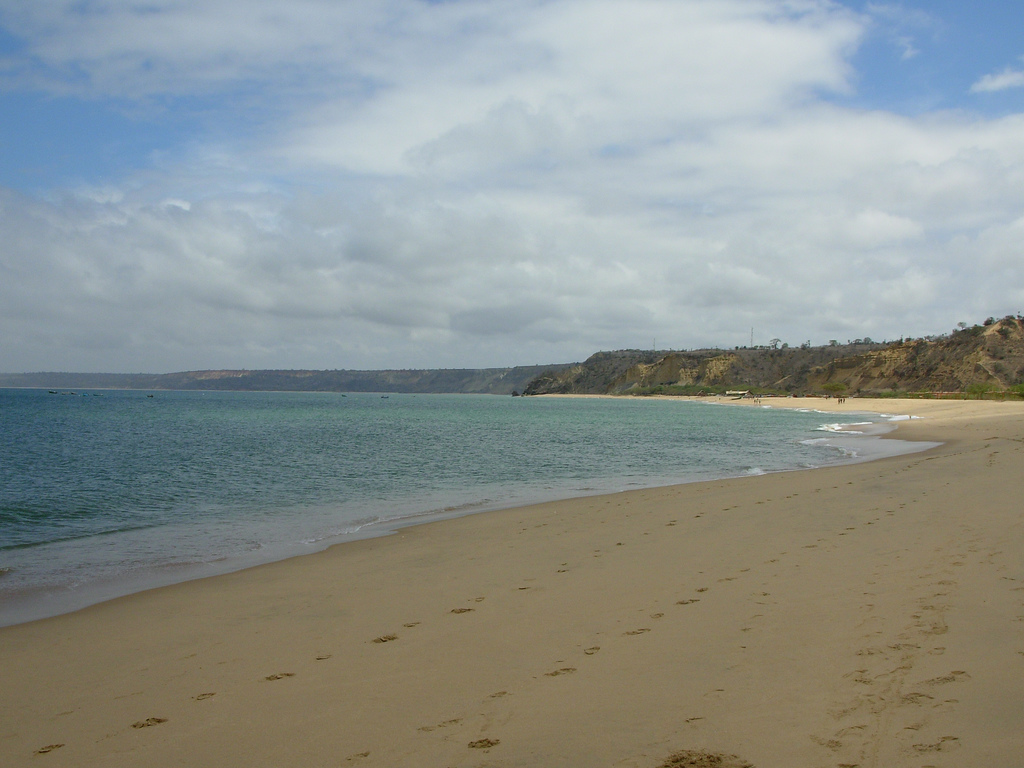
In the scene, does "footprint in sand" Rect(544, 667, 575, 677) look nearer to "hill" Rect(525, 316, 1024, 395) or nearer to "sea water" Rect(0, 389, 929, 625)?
"sea water" Rect(0, 389, 929, 625)

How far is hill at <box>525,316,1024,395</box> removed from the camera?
89.1 metres

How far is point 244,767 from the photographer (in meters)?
3.96

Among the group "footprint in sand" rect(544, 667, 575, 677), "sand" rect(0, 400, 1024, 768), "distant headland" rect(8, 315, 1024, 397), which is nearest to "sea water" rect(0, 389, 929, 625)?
"sand" rect(0, 400, 1024, 768)

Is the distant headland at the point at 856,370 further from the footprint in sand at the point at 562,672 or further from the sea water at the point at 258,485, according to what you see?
the footprint in sand at the point at 562,672

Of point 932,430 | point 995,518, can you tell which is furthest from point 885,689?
point 932,430

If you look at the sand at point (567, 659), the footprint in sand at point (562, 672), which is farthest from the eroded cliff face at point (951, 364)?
the footprint in sand at point (562, 672)

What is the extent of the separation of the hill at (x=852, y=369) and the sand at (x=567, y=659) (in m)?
77.2

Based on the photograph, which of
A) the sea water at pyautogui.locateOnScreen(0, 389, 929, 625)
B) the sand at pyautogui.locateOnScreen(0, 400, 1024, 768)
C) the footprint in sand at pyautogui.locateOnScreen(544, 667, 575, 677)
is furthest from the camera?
the sea water at pyautogui.locateOnScreen(0, 389, 929, 625)

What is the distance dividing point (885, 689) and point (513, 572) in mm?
4960

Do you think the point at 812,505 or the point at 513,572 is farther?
the point at 812,505

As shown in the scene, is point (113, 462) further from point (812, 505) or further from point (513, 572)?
point (812, 505)

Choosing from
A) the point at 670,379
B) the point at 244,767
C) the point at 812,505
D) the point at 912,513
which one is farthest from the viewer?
the point at 670,379

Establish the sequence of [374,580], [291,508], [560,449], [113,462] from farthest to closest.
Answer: [560,449] → [113,462] → [291,508] → [374,580]

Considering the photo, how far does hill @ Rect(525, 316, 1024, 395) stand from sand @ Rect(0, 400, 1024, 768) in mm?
77240
